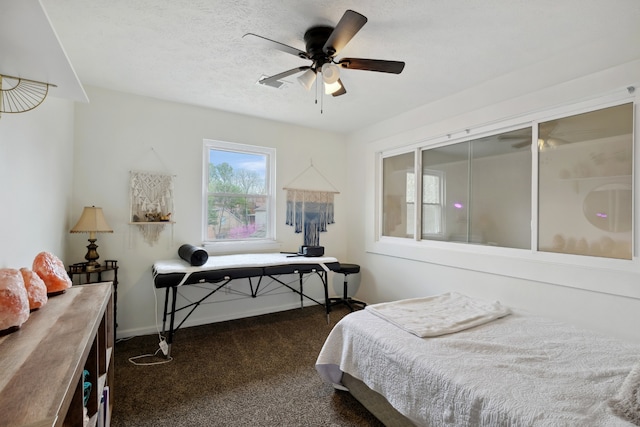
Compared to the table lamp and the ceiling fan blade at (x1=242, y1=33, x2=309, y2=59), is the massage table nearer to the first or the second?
the table lamp

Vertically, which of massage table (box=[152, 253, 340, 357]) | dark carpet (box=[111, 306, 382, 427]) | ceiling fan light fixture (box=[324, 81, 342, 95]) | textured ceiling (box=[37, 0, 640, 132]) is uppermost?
textured ceiling (box=[37, 0, 640, 132])

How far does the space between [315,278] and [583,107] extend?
3354 mm

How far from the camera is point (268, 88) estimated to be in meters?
2.89

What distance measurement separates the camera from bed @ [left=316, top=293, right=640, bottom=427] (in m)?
1.17

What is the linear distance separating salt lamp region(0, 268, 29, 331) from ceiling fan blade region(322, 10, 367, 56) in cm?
185

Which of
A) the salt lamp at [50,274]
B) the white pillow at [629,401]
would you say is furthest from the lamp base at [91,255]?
the white pillow at [629,401]

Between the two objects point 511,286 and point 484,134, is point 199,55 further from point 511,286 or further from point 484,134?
point 511,286

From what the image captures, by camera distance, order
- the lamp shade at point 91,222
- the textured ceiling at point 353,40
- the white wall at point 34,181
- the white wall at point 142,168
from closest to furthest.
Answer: the white wall at point 34,181 < the textured ceiling at point 353,40 < the lamp shade at point 91,222 < the white wall at point 142,168

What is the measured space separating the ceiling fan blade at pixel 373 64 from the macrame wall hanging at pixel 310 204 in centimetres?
220

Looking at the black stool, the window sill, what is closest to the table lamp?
the black stool

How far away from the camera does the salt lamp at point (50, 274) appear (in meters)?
1.48

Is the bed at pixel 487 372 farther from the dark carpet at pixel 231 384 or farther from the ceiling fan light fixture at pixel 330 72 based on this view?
the ceiling fan light fixture at pixel 330 72

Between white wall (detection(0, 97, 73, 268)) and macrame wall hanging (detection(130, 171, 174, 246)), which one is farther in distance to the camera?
macrame wall hanging (detection(130, 171, 174, 246))

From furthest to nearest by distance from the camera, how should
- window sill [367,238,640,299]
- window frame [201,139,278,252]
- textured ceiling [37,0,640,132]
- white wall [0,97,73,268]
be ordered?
1. window frame [201,139,278,252]
2. window sill [367,238,640,299]
3. textured ceiling [37,0,640,132]
4. white wall [0,97,73,268]
